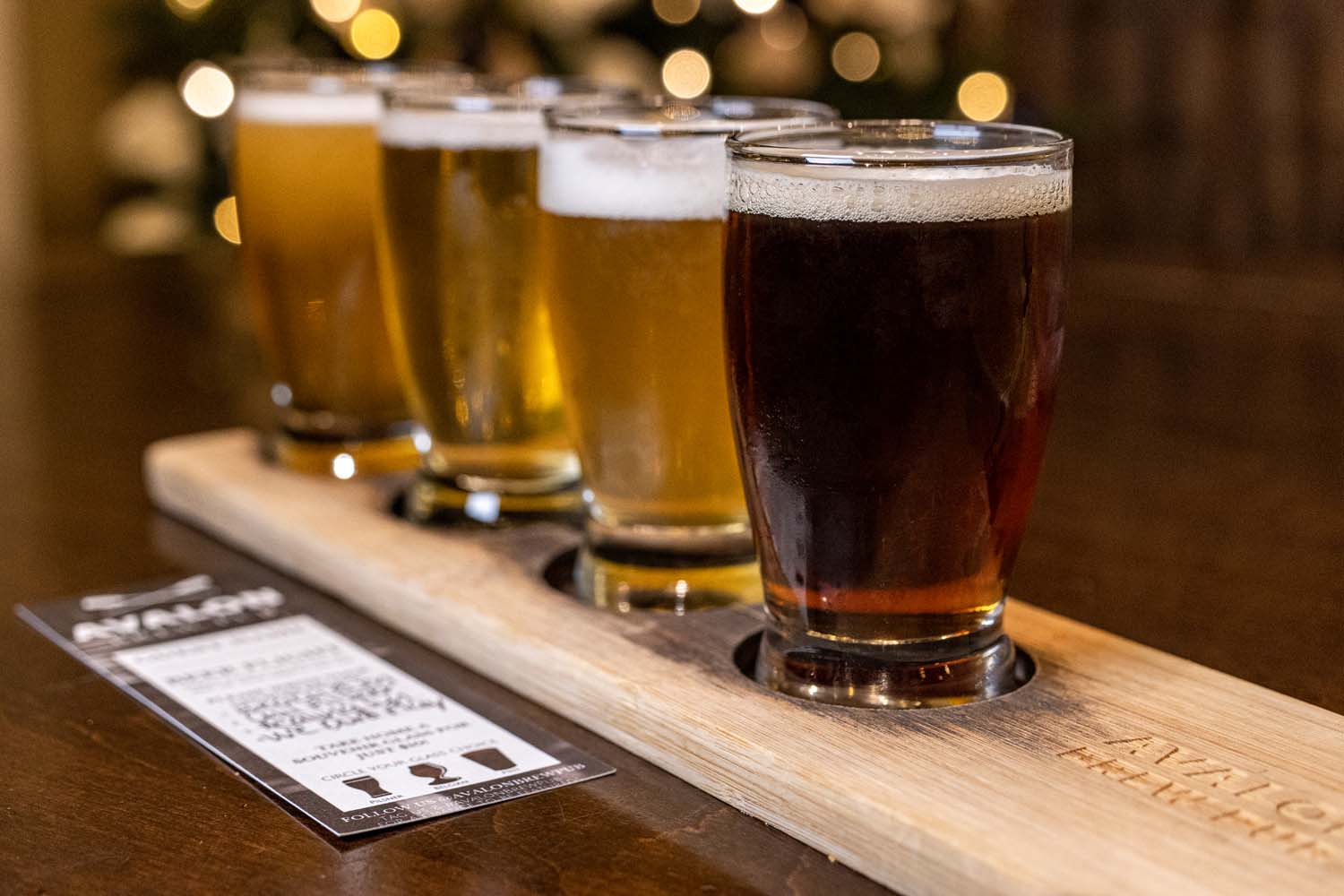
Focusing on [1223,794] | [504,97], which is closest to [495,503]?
[504,97]

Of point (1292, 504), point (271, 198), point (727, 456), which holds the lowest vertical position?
point (1292, 504)

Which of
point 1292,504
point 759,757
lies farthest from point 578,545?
point 1292,504

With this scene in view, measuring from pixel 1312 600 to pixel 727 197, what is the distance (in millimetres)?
378

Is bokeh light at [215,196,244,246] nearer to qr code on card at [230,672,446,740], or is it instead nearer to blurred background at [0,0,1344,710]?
blurred background at [0,0,1344,710]

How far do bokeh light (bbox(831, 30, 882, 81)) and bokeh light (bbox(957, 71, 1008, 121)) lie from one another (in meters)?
0.19

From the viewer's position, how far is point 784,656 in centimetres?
69

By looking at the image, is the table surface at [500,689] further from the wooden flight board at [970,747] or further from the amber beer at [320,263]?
the amber beer at [320,263]

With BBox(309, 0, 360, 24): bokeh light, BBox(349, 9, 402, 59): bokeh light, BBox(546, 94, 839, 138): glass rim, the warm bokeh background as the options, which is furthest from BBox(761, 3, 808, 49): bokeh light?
BBox(546, 94, 839, 138): glass rim

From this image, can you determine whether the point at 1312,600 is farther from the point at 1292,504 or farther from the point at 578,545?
the point at 578,545

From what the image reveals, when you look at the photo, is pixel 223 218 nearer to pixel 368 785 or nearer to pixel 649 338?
pixel 649 338

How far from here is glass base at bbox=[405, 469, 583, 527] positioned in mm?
956

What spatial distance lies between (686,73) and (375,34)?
66 cm

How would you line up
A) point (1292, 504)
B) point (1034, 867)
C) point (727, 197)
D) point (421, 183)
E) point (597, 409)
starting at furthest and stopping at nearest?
point (1292, 504)
point (421, 183)
point (597, 409)
point (727, 197)
point (1034, 867)

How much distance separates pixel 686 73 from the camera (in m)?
3.45
